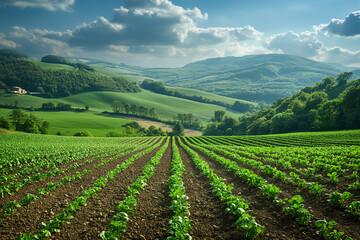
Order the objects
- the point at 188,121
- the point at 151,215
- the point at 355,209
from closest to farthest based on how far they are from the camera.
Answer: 1. the point at 355,209
2. the point at 151,215
3. the point at 188,121

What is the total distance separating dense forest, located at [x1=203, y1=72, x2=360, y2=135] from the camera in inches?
2736

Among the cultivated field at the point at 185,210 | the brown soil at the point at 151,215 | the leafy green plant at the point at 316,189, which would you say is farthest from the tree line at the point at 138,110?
the leafy green plant at the point at 316,189

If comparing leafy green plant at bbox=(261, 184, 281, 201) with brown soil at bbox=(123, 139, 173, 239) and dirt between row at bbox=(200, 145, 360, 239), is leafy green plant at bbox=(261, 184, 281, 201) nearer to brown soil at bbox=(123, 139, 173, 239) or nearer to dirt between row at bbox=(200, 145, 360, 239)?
dirt between row at bbox=(200, 145, 360, 239)

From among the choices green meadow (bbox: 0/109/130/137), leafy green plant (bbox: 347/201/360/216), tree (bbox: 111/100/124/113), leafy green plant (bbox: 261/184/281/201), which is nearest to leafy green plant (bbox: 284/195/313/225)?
leafy green plant (bbox: 261/184/281/201)

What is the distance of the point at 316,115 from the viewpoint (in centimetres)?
7950

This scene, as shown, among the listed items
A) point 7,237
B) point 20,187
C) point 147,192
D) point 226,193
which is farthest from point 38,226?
point 226,193

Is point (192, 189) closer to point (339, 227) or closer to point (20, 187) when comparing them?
point (339, 227)

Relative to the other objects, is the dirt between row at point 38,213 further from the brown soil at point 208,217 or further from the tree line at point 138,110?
the tree line at point 138,110

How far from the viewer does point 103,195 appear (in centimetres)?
1170

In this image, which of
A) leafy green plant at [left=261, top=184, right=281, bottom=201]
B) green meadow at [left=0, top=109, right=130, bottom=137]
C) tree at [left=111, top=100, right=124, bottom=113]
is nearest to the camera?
leafy green plant at [left=261, top=184, right=281, bottom=201]

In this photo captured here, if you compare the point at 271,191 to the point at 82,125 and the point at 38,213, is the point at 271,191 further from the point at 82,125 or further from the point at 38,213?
the point at 82,125

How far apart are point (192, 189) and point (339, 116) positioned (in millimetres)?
85839

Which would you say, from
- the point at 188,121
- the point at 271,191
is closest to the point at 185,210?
the point at 271,191

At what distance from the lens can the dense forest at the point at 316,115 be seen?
69.5 metres
